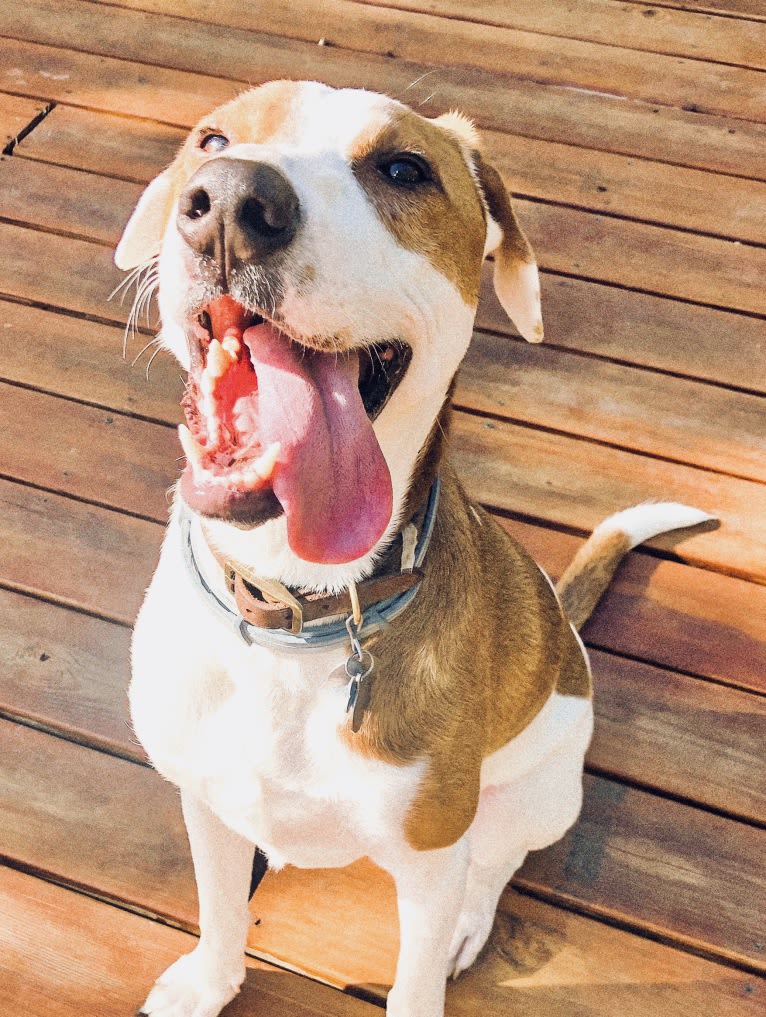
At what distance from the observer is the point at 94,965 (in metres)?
2.09

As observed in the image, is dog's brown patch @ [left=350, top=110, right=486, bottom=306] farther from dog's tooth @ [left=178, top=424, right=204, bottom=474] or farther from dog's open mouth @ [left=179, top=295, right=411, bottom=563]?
dog's tooth @ [left=178, top=424, right=204, bottom=474]

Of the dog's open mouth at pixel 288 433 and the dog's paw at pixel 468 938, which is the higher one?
the dog's open mouth at pixel 288 433

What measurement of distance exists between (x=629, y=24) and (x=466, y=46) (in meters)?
0.65

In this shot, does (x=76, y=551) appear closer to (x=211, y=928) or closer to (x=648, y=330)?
(x=211, y=928)

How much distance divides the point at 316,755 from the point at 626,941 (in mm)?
938

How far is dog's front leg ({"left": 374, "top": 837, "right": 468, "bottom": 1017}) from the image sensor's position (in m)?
1.69

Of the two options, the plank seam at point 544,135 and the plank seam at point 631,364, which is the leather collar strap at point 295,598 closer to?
the plank seam at point 631,364

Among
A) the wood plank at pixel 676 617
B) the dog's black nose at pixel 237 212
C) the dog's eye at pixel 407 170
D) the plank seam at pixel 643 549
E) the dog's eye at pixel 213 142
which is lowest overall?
the wood plank at pixel 676 617

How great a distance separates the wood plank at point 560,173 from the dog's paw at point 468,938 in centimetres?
232

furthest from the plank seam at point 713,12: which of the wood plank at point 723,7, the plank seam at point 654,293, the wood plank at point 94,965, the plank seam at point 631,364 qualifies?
the wood plank at point 94,965

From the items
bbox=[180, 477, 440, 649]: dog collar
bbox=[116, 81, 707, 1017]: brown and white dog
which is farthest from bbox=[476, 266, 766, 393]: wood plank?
bbox=[180, 477, 440, 649]: dog collar

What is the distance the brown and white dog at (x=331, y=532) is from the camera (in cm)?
135

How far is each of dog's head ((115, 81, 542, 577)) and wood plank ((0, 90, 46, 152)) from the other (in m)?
2.44

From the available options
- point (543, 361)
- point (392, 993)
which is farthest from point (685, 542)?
point (392, 993)
